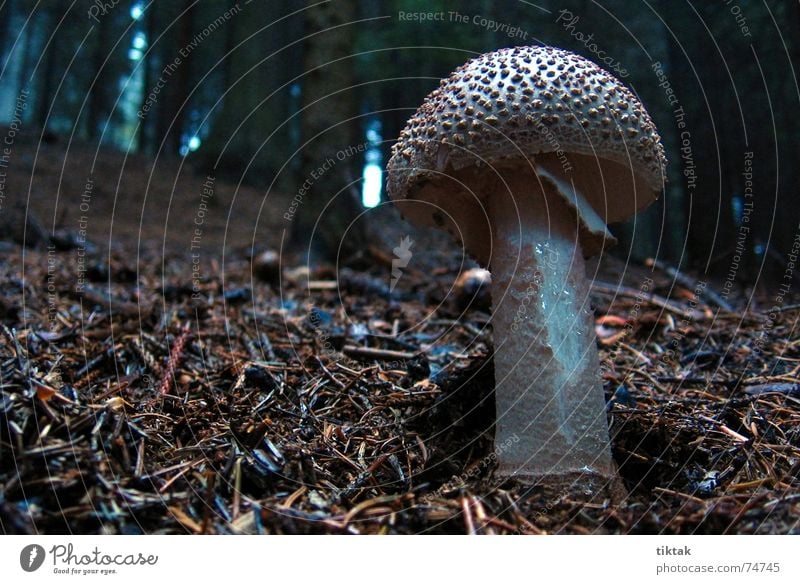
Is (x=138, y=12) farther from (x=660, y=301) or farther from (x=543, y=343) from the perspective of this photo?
(x=660, y=301)

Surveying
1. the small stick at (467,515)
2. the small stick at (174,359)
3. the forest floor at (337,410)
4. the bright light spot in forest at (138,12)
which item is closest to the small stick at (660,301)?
the forest floor at (337,410)

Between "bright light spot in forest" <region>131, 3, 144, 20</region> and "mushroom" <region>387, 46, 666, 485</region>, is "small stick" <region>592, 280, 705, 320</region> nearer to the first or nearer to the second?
"mushroom" <region>387, 46, 666, 485</region>

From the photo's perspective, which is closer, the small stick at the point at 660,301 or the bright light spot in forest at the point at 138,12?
the bright light spot in forest at the point at 138,12

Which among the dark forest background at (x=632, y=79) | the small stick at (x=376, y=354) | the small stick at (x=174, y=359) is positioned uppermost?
the dark forest background at (x=632, y=79)

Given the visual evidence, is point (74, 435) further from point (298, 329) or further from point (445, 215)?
point (298, 329)

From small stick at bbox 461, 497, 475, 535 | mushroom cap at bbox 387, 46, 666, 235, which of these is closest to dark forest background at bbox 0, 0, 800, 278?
mushroom cap at bbox 387, 46, 666, 235

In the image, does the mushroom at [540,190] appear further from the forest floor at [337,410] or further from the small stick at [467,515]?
the small stick at [467,515]

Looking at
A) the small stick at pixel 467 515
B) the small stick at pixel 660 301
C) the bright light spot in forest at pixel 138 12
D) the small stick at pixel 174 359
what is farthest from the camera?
the small stick at pixel 660 301
